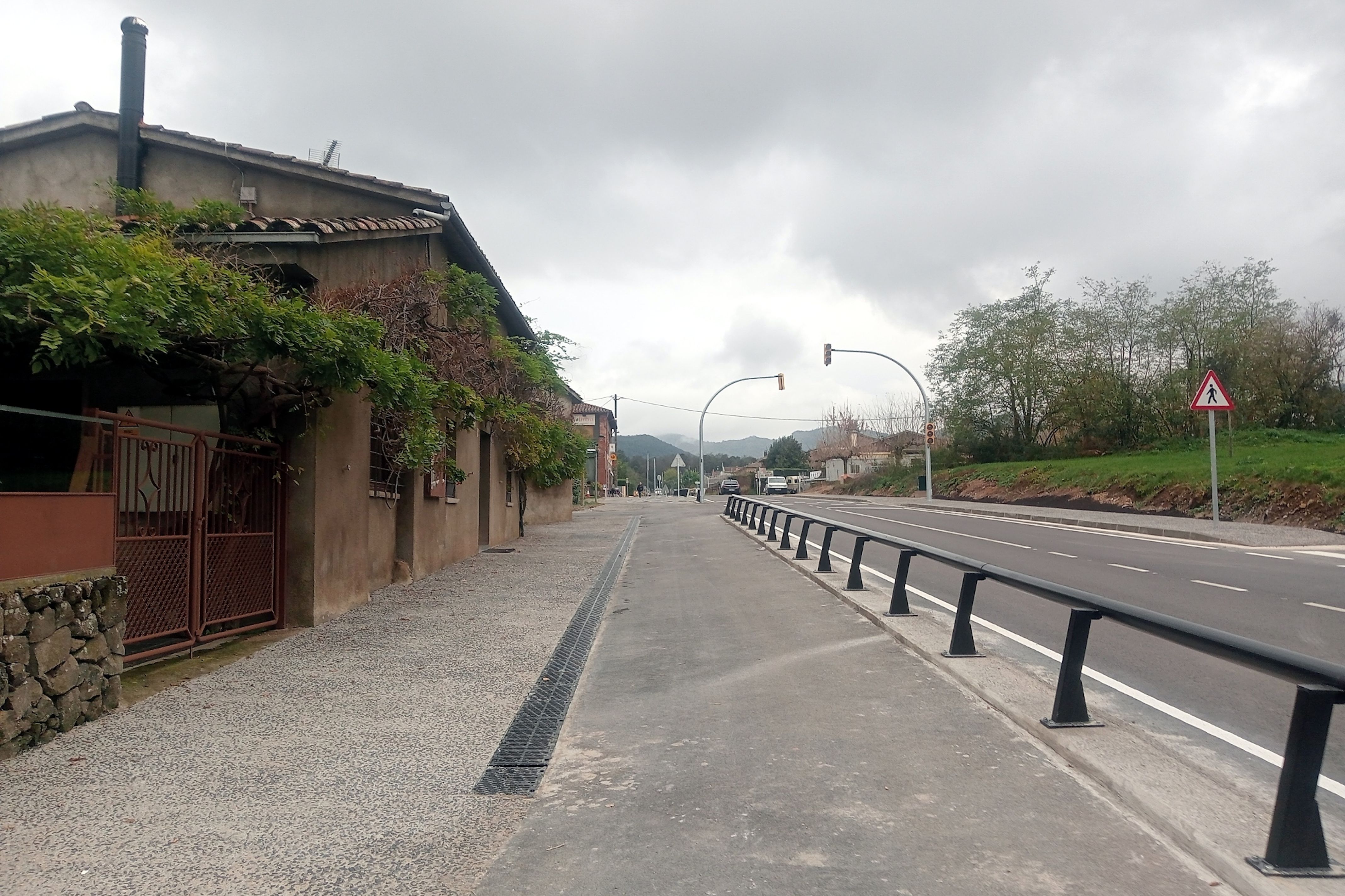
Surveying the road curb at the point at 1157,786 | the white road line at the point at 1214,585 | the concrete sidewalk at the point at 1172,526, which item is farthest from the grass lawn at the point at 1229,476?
the road curb at the point at 1157,786

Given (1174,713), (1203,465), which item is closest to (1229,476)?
(1203,465)

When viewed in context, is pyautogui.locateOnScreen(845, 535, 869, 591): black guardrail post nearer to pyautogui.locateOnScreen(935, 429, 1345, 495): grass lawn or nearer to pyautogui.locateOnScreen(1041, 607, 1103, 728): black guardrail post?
pyautogui.locateOnScreen(1041, 607, 1103, 728): black guardrail post

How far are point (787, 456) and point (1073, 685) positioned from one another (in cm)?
9972

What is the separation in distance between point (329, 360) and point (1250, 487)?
22.5 meters

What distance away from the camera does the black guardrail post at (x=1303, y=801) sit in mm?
3258

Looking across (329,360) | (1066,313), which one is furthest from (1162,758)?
(1066,313)

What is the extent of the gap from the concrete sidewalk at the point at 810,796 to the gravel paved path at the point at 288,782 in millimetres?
458

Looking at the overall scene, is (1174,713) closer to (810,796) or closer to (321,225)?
(810,796)

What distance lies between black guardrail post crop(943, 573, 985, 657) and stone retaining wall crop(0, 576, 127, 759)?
567 cm

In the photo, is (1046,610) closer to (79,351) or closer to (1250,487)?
(79,351)

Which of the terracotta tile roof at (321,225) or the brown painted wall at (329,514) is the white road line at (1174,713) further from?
the terracotta tile roof at (321,225)

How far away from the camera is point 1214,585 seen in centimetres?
1127

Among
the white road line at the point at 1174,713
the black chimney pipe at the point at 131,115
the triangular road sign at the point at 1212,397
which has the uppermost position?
the black chimney pipe at the point at 131,115

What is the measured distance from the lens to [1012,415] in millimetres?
44219
